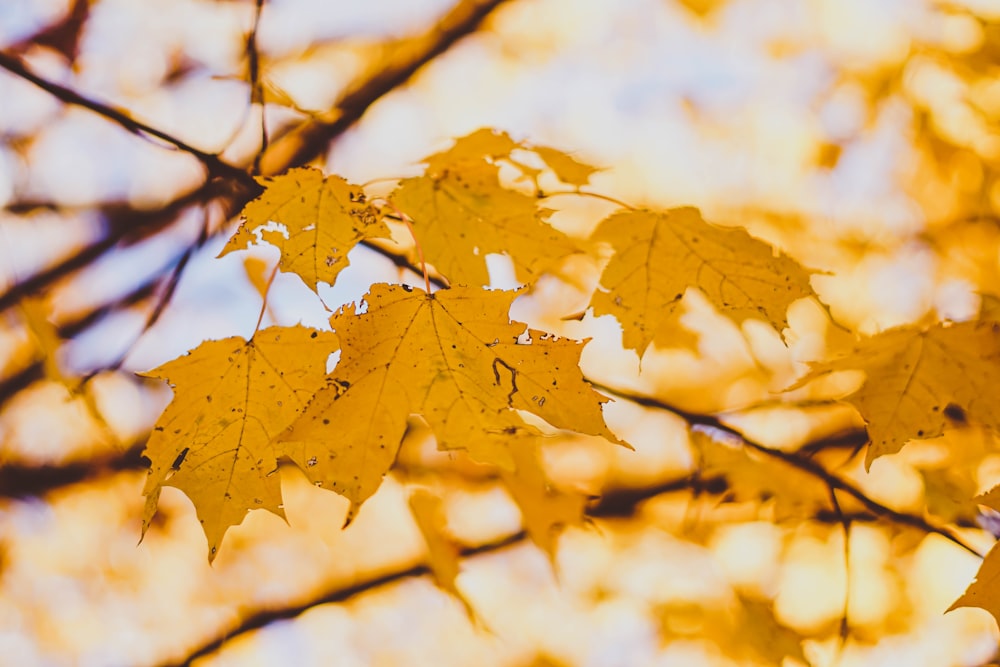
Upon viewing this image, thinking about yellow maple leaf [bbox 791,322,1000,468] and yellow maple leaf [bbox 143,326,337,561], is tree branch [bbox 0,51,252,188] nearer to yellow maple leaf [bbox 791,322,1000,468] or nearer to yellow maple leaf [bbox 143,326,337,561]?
yellow maple leaf [bbox 143,326,337,561]

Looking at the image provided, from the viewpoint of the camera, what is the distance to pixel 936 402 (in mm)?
674

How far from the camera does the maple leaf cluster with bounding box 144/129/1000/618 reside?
0.53m

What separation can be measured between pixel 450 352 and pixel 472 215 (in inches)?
9.1

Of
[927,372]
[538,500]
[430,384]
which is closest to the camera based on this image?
[430,384]

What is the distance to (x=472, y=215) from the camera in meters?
0.73

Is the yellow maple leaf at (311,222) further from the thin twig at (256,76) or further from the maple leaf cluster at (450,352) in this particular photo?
the thin twig at (256,76)

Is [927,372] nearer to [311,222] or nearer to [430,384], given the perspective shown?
[430,384]

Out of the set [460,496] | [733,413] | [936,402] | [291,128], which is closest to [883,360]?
[936,402]

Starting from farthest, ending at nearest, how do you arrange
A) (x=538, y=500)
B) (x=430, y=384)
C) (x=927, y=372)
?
(x=538, y=500), (x=927, y=372), (x=430, y=384)

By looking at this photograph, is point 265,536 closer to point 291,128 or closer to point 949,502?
point 291,128

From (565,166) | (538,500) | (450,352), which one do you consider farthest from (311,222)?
(538,500)

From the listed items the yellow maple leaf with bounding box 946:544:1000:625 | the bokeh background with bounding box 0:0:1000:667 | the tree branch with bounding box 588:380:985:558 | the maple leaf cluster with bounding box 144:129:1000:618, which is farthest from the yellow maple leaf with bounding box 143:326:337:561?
the yellow maple leaf with bounding box 946:544:1000:625

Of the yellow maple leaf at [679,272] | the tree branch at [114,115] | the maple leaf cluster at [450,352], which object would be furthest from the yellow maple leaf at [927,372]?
the tree branch at [114,115]

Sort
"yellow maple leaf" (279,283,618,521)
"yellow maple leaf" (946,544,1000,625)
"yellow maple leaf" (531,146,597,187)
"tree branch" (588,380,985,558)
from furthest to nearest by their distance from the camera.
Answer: "tree branch" (588,380,985,558), "yellow maple leaf" (531,146,597,187), "yellow maple leaf" (946,544,1000,625), "yellow maple leaf" (279,283,618,521)
